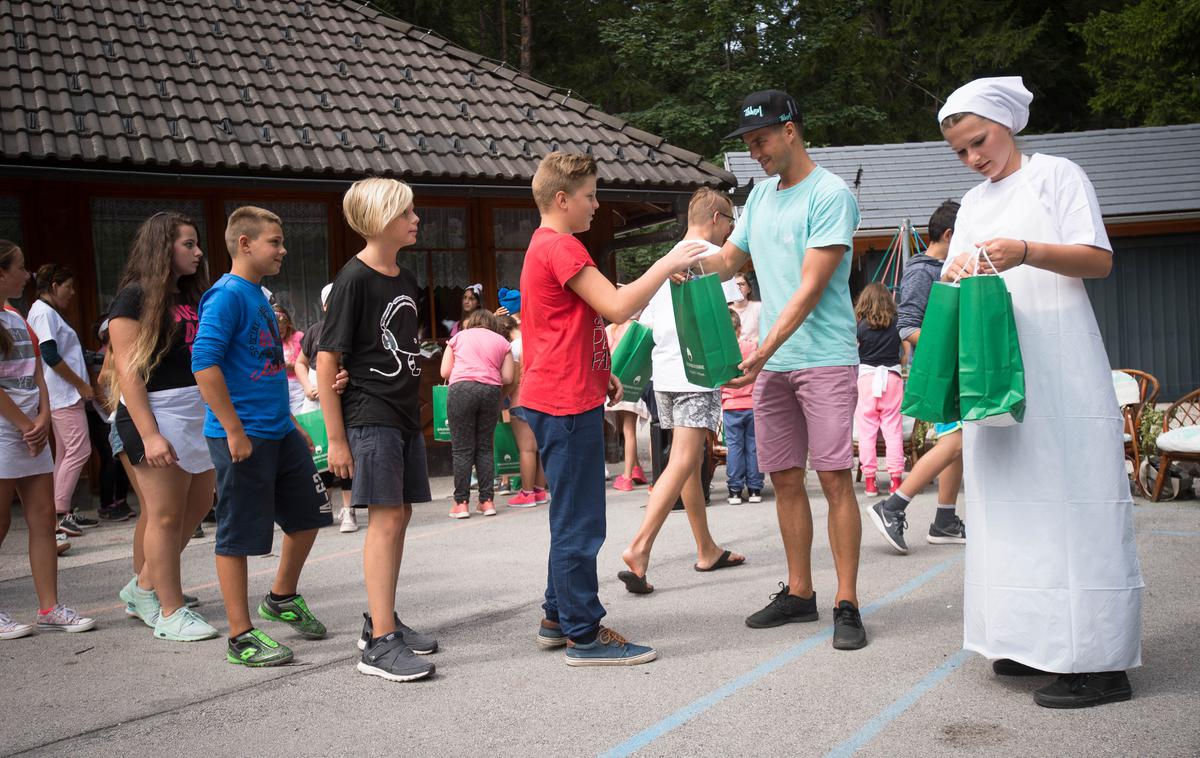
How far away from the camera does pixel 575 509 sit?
453 cm

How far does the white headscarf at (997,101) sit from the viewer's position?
3922 mm

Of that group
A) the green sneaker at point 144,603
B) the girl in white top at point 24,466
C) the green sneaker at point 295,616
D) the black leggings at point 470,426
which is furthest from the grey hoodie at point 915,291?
the girl in white top at point 24,466

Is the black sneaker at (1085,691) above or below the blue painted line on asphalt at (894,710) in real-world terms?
above

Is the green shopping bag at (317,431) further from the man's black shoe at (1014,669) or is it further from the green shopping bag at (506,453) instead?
the man's black shoe at (1014,669)

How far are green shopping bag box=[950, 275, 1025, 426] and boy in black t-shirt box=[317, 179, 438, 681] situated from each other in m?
2.32

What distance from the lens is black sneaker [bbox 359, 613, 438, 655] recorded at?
4727 millimetres

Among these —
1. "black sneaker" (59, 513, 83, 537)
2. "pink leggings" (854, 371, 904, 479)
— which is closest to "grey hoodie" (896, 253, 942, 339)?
"pink leggings" (854, 371, 904, 479)

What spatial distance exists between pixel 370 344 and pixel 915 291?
→ 400cm

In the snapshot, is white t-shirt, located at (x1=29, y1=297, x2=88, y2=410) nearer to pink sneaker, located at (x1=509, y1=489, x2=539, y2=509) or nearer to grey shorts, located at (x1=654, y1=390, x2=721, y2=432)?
pink sneaker, located at (x1=509, y1=489, x2=539, y2=509)

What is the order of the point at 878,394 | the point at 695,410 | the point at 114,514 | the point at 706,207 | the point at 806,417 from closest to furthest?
the point at 806,417 → the point at 706,207 → the point at 695,410 → the point at 878,394 → the point at 114,514

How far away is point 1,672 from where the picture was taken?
489cm

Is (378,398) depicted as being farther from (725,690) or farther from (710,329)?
(725,690)

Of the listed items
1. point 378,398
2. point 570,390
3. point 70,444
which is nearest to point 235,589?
point 378,398

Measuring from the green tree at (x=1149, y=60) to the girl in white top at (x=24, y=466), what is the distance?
23.0 meters
